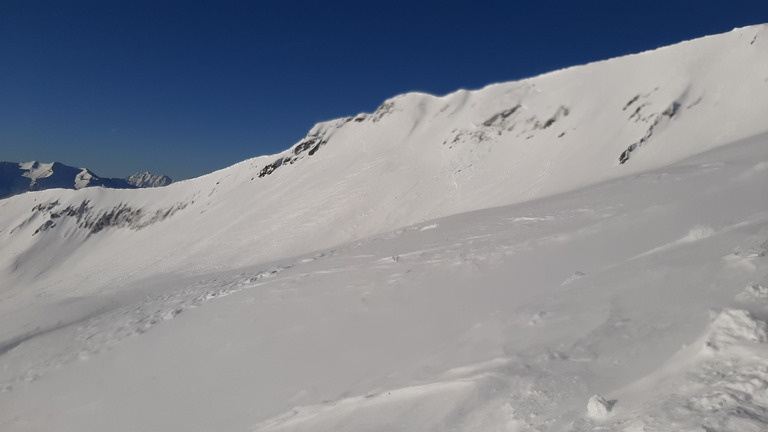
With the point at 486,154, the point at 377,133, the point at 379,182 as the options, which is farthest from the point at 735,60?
the point at 377,133

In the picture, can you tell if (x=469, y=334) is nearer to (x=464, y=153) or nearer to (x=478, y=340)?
(x=478, y=340)

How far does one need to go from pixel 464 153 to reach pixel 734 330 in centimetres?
4215

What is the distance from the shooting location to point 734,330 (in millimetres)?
4348

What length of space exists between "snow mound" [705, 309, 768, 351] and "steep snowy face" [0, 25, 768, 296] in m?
24.2

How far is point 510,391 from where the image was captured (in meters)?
4.59

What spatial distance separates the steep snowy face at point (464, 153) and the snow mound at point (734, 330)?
952 inches

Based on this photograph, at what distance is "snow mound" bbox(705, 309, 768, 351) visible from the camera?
165 inches

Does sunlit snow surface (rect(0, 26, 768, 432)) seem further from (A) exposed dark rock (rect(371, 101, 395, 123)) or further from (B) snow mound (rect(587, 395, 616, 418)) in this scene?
(A) exposed dark rock (rect(371, 101, 395, 123))

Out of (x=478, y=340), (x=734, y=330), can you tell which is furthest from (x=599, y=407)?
(x=478, y=340)

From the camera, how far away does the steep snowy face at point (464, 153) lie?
30328 mm

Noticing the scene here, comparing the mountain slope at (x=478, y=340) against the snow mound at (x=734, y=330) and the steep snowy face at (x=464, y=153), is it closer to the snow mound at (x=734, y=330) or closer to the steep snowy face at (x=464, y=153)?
the snow mound at (x=734, y=330)

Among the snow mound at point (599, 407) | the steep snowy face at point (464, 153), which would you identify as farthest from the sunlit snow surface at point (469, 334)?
the steep snowy face at point (464, 153)

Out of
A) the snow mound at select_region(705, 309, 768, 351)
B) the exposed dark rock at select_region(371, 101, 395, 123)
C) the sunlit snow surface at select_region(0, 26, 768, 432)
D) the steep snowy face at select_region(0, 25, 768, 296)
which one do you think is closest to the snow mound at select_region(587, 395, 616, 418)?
the sunlit snow surface at select_region(0, 26, 768, 432)

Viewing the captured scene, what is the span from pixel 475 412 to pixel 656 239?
5836 millimetres
